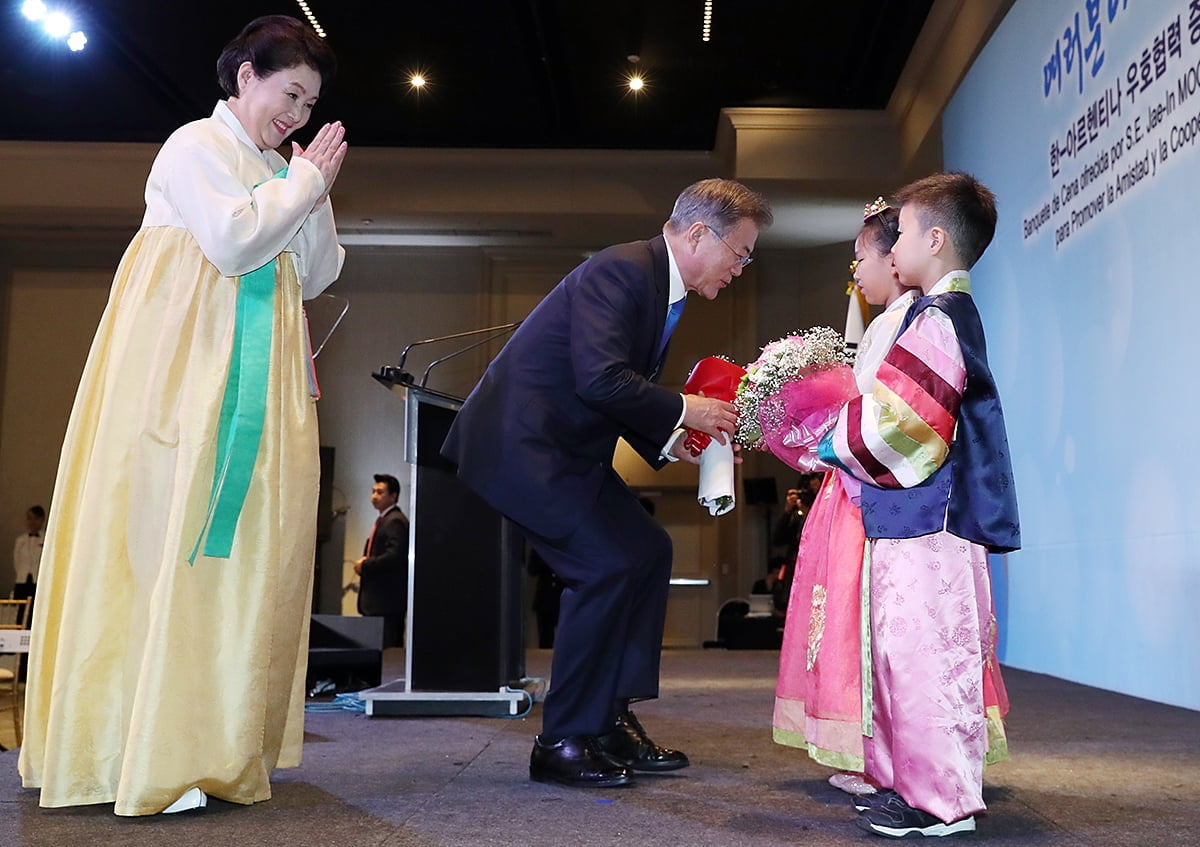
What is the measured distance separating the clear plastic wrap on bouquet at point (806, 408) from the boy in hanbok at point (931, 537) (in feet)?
0.35

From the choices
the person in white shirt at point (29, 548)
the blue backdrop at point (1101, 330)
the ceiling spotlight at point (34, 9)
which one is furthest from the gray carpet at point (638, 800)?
the person in white shirt at point (29, 548)

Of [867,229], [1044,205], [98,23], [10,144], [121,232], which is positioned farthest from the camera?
[121,232]

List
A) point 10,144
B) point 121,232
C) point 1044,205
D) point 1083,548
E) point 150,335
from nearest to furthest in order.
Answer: point 150,335, point 1083,548, point 1044,205, point 10,144, point 121,232

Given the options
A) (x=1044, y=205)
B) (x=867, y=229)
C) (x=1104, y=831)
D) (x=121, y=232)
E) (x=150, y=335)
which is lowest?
(x=1104, y=831)

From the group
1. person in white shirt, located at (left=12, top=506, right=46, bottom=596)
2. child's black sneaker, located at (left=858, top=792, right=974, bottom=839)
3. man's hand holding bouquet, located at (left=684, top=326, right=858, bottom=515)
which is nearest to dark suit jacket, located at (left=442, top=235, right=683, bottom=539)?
man's hand holding bouquet, located at (left=684, top=326, right=858, bottom=515)

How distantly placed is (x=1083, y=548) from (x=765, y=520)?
276 inches

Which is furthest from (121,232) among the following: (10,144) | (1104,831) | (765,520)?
(1104,831)

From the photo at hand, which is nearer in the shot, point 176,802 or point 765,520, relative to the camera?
point 176,802

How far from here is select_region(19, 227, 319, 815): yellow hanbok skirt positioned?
6.50 ft

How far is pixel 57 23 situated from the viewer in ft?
26.8

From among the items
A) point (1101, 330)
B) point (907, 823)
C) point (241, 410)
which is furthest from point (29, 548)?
point (907, 823)

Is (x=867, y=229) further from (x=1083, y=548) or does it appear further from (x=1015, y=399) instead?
(x=1015, y=399)

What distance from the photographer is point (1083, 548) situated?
16.0ft

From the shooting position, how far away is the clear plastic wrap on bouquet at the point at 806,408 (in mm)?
2061
